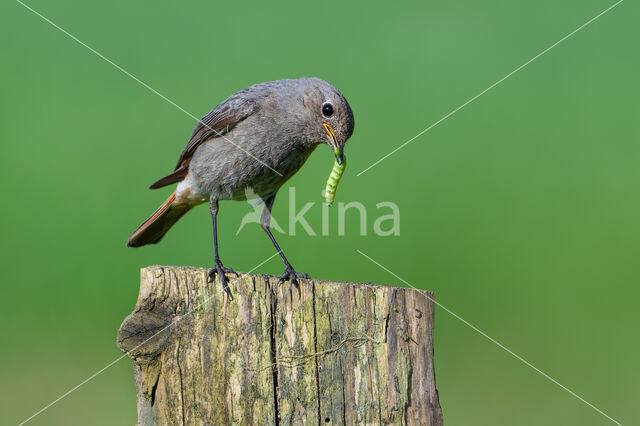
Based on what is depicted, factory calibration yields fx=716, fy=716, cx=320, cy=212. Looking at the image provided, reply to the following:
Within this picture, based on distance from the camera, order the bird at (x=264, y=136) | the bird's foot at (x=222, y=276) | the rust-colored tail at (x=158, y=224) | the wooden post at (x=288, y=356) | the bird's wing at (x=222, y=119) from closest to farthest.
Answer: the wooden post at (x=288, y=356) < the bird's foot at (x=222, y=276) < the bird at (x=264, y=136) < the bird's wing at (x=222, y=119) < the rust-colored tail at (x=158, y=224)

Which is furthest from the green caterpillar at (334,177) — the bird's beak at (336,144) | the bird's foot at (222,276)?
the bird's foot at (222,276)

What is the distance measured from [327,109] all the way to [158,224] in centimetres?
196

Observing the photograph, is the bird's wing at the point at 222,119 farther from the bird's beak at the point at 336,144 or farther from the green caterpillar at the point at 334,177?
the green caterpillar at the point at 334,177

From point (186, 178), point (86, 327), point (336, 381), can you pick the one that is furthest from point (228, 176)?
point (86, 327)

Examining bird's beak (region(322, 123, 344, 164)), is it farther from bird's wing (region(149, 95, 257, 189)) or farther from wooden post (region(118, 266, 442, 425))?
wooden post (region(118, 266, 442, 425))

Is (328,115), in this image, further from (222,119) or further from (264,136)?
(222,119)

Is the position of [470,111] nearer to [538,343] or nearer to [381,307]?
[538,343]

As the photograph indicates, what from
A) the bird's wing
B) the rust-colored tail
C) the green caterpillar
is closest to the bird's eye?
the green caterpillar

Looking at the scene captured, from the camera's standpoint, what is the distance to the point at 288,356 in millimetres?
3621

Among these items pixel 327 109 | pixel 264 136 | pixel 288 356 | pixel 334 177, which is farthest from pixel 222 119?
pixel 288 356

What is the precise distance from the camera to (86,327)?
7.87m

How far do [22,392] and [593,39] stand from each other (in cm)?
890

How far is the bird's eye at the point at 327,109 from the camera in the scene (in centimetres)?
550

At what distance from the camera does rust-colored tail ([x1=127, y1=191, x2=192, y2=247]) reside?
6.30 metres
